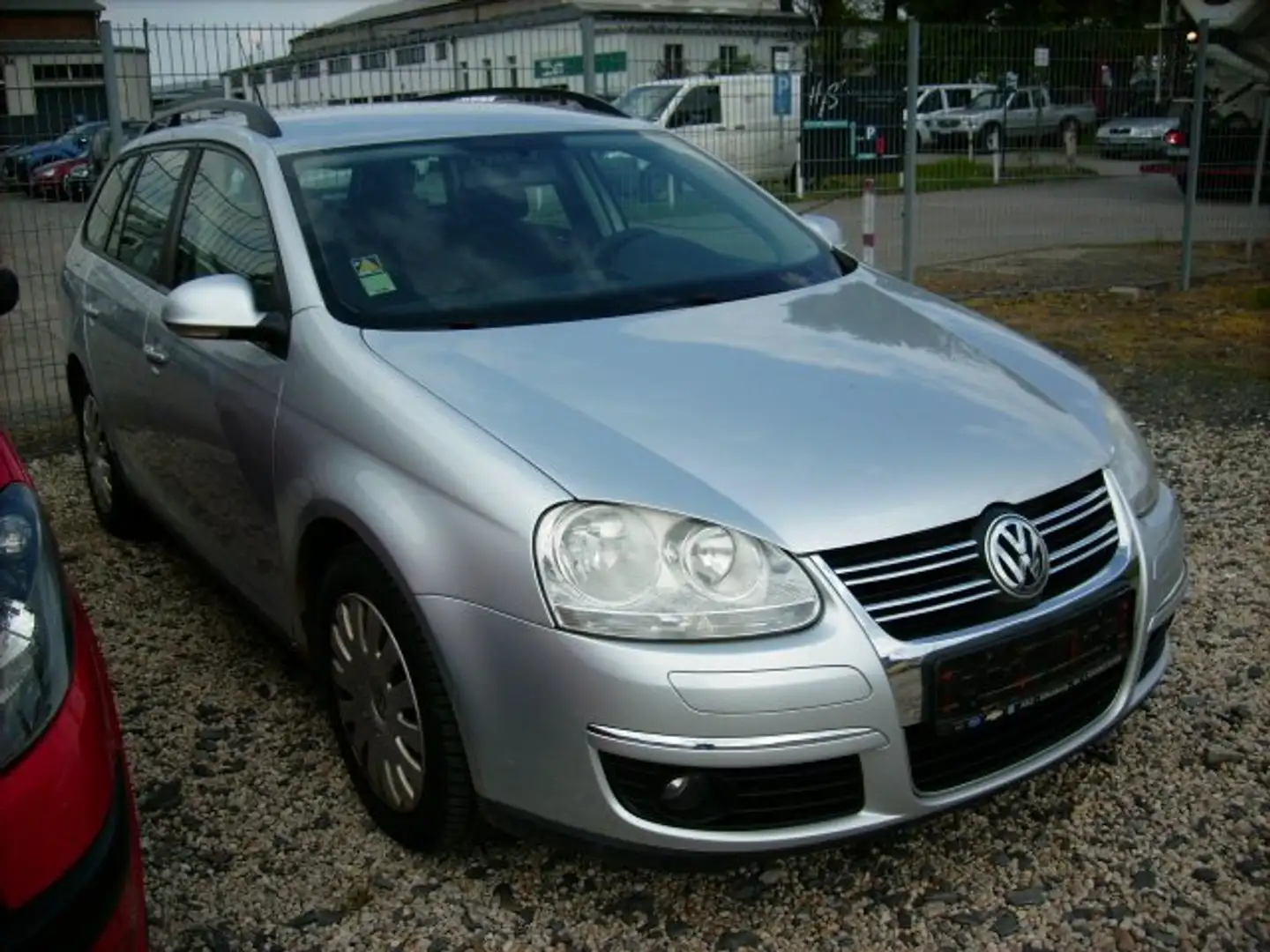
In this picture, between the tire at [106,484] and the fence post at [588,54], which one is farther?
the fence post at [588,54]

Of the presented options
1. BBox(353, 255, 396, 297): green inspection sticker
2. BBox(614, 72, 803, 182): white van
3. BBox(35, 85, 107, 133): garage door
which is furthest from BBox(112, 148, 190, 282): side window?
BBox(614, 72, 803, 182): white van

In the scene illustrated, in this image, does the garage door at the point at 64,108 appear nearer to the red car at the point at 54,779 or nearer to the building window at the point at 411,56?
the building window at the point at 411,56

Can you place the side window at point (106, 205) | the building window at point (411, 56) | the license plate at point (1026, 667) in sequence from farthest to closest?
the building window at point (411, 56)
the side window at point (106, 205)
the license plate at point (1026, 667)

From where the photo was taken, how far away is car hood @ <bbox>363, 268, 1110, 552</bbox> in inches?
97.1

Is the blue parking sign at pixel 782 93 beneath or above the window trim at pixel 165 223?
above

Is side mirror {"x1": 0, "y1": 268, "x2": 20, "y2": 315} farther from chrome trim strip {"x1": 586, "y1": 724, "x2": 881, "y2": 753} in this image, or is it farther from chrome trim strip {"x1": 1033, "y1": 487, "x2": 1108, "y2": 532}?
chrome trim strip {"x1": 1033, "y1": 487, "x2": 1108, "y2": 532}

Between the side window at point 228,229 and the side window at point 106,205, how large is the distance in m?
0.85

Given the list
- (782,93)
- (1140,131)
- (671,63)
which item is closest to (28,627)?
(671,63)

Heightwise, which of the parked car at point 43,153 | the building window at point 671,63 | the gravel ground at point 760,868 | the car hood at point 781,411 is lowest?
the gravel ground at point 760,868

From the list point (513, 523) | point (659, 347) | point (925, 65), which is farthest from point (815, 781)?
point (925, 65)

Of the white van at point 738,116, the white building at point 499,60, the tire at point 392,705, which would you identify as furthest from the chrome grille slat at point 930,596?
the white van at point 738,116

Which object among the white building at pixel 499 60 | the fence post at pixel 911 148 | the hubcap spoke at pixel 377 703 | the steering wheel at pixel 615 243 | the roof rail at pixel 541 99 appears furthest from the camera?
the fence post at pixel 911 148

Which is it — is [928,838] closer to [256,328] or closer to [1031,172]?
[256,328]

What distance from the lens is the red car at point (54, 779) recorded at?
5.90ft
